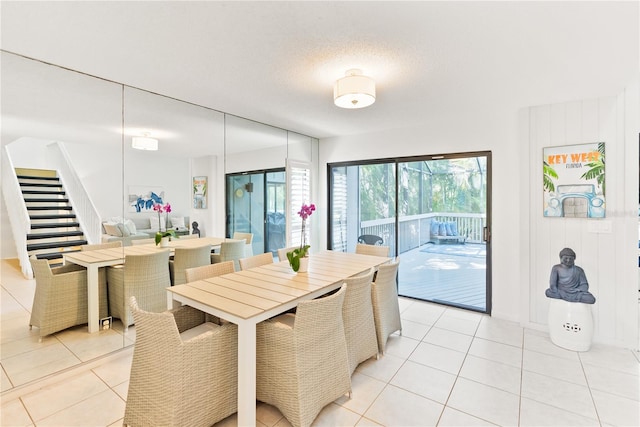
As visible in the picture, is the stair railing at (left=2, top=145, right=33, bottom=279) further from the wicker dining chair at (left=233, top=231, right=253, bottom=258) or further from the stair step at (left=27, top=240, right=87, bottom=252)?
the wicker dining chair at (left=233, top=231, right=253, bottom=258)

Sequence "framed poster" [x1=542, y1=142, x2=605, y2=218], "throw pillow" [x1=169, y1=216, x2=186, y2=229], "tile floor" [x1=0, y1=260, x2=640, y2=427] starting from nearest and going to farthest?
"tile floor" [x1=0, y1=260, x2=640, y2=427] < "framed poster" [x1=542, y1=142, x2=605, y2=218] < "throw pillow" [x1=169, y1=216, x2=186, y2=229]

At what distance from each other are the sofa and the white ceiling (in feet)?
4.17

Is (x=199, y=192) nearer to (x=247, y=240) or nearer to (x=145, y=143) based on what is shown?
A: (x=145, y=143)

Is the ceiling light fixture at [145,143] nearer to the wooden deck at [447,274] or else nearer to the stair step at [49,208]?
the stair step at [49,208]

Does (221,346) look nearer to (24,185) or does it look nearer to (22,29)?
(24,185)

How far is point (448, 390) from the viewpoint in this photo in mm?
2242

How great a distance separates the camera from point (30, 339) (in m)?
2.38

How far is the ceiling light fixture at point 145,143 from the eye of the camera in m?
2.88

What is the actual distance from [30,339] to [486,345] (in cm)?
401

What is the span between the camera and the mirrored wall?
229 centimetres

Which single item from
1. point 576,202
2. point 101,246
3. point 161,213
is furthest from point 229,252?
point 576,202

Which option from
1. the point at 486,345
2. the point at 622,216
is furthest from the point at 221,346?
the point at 622,216

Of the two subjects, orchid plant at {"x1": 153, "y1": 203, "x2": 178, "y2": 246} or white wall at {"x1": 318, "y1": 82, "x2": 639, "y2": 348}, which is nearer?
white wall at {"x1": 318, "y1": 82, "x2": 639, "y2": 348}

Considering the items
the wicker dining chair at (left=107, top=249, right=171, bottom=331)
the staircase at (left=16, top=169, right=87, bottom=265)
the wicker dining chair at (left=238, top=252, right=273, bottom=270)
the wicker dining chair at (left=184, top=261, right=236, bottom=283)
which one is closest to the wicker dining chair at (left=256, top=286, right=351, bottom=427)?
the wicker dining chair at (left=184, top=261, right=236, bottom=283)
